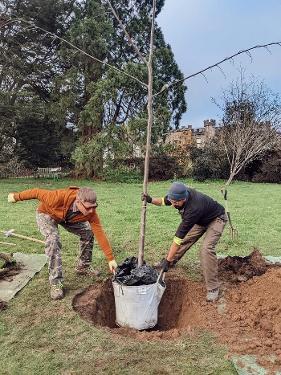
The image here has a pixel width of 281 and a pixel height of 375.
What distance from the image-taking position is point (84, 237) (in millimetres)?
5836

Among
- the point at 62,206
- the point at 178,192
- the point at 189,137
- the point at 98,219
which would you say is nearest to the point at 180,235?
the point at 178,192

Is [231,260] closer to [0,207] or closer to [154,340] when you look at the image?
[154,340]

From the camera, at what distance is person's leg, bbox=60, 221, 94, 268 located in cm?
571

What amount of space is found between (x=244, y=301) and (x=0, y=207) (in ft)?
29.2

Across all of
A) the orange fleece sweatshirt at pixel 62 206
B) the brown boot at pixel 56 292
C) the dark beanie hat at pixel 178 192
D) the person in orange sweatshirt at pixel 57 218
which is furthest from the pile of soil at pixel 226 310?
the dark beanie hat at pixel 178 192

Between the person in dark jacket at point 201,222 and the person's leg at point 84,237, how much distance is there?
995 mm

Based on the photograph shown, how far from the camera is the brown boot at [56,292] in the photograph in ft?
16.6

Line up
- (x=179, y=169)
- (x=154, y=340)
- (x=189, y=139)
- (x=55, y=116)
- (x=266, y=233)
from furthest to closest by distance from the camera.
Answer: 1. (x=189, y=139)
2. (x=179, y=169)
3. (x=55, y=116)
4. (x=266, y=233)
5. (x=154, y=340)

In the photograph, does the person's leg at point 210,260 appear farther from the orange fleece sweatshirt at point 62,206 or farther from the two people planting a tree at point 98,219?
the orange fleece sweatshirt at point 62,206

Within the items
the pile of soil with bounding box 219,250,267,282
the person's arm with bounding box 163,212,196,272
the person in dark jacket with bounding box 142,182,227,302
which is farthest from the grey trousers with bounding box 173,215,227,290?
the pile of soil with bounding box 219,250,267,282

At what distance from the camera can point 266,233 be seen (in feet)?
29.6

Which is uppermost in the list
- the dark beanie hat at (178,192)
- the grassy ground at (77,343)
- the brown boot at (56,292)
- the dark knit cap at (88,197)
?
the dark beanie hat at (178,192)

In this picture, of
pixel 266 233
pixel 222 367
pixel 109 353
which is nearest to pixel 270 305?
pixel 222 367

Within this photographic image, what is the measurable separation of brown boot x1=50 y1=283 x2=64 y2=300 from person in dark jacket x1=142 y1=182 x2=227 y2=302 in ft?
4.01
